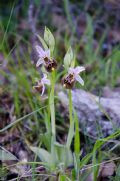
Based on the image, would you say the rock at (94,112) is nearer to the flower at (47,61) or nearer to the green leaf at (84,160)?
the green leaf at (84,160)

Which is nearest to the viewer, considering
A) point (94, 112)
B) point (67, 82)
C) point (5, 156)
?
point (67, 82)

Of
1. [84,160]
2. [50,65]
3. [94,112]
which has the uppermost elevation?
[50,65]

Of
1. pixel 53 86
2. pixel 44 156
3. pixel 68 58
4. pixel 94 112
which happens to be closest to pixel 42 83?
pixel 53 86

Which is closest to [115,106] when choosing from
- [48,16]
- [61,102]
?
[61,102]

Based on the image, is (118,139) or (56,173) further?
(118,139)

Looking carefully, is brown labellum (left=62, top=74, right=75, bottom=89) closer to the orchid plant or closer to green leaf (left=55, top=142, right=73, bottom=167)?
the orchid plant

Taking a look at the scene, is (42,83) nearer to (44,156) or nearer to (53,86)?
(53,86)

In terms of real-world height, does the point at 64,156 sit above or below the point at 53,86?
below

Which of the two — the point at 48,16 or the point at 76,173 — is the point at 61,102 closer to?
the point at 76,173
